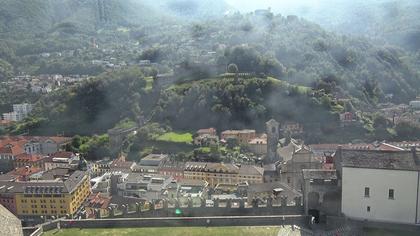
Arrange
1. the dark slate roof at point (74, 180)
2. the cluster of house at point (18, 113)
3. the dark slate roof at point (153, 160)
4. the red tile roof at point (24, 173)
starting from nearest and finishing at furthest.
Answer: the dark slate roof at point (74, 180) < the red tile roof at point (24, 173) < the dark slate roof at point (153, 160) < the cluster of house at point (18, 113)

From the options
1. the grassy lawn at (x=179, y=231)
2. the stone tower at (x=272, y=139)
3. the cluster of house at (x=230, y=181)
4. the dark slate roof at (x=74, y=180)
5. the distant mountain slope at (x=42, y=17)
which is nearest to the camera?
the grassy lawn at (x=179, y=231)

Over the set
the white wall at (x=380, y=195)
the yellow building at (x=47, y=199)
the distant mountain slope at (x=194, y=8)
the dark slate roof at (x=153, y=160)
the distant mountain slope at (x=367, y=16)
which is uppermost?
the distant mountain slope at (x=194, y=8)

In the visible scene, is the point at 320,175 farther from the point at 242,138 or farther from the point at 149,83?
the point at 149,83

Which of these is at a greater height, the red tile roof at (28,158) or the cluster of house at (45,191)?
the red tile roof at (28,158)

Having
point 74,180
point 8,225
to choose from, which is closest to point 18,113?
point 74,180

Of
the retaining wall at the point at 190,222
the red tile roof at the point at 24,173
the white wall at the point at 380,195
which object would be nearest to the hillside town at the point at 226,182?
the white wall at the point at 380,195

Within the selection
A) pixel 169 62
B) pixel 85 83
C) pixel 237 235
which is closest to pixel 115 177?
pixel 237 235

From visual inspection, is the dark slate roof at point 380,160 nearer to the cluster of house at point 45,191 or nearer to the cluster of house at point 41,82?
the cluster of house at point 45,191

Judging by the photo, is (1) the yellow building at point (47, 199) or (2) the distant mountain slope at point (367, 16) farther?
(2) the distant mountain slope at point (367, 16)
